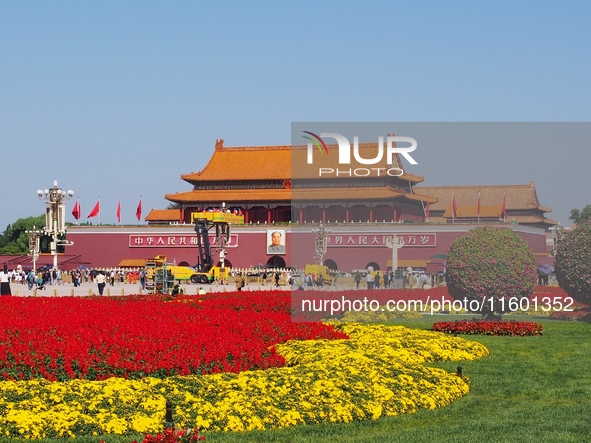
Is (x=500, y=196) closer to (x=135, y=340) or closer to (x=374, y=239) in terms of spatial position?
(x=374, y=239)

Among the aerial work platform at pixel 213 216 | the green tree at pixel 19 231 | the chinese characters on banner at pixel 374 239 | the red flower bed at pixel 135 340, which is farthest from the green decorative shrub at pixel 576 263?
the green tree at pixel 19 231

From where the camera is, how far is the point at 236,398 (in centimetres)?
860

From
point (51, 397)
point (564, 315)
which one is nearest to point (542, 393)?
point (51, 397)

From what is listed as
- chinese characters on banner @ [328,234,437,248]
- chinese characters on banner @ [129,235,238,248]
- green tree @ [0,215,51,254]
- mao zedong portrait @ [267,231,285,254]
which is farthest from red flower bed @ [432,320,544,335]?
green tree @ [0,215,51,254]

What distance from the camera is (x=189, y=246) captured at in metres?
56.4

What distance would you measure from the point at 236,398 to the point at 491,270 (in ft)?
38.8

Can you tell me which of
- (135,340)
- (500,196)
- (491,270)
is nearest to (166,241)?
(500,196)

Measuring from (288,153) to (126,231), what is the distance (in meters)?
11.1

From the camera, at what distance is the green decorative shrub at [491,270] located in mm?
19500

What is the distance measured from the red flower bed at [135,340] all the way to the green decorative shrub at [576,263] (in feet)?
28.8

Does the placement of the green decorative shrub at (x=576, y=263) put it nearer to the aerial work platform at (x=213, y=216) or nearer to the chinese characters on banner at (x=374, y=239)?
the chinese characters on banner at (x=374, y=239)

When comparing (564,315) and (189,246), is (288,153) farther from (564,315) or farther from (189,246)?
(564,315)

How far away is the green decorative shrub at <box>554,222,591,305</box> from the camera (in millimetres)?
20938

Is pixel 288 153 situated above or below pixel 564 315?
above
